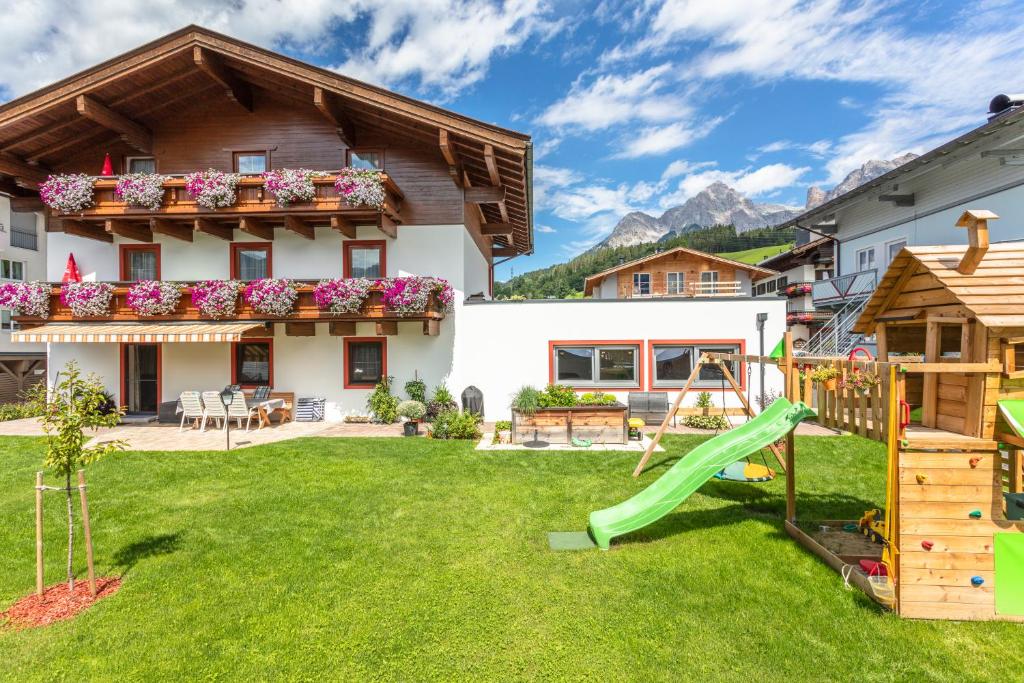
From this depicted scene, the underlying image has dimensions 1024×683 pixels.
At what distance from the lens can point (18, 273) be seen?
24.3m

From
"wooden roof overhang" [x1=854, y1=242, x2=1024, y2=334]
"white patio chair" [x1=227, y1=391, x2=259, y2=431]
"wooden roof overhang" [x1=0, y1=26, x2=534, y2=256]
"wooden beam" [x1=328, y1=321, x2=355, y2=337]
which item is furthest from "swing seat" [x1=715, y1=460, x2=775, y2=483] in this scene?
"white patio chair" [x1=227, y1=391, x2=259, y2=431]

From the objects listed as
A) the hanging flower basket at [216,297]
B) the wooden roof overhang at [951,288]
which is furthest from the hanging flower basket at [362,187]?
the wooden roof overhang at [951,288]

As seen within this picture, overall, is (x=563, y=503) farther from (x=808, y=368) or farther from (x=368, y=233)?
(x=368, y=233)

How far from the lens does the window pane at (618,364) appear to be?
Result: 14.6 meters

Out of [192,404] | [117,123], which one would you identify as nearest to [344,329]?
[192,404]

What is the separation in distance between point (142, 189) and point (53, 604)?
13311mm

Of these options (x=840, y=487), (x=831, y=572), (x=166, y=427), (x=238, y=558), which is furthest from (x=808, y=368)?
(x=166, y=427)

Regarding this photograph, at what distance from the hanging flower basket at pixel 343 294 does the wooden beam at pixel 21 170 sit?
11065 mm

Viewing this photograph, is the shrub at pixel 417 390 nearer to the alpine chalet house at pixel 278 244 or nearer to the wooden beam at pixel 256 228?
the alpine chalet house at pixel 278 244


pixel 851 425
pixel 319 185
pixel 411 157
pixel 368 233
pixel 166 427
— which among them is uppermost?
pixel 411 157

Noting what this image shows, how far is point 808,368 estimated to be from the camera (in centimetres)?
588

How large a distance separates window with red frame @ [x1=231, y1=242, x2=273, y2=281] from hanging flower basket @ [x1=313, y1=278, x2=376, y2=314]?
10.8 feet

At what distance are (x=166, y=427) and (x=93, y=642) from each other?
12156mm

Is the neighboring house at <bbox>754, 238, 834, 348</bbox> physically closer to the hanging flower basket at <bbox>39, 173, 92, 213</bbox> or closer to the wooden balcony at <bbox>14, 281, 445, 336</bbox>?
the wooden balcony at <bbox>14, 281, 445, 336</bbox>
